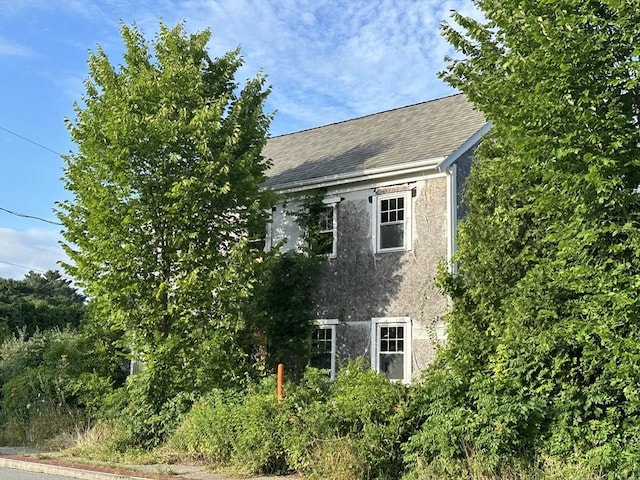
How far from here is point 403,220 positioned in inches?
656

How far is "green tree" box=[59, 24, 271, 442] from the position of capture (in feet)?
46.7

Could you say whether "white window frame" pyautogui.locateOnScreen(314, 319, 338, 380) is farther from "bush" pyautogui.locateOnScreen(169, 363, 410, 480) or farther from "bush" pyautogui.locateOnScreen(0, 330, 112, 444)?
"bush" pyautogui.locateOnScreen(0, 330, 112, 444)

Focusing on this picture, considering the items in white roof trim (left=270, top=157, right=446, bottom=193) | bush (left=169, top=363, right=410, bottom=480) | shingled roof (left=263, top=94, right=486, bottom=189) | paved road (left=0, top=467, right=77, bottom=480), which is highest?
shingled roof (left=263, top=94, right=486, bottom=189)

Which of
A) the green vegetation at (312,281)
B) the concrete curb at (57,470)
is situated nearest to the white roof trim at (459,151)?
the green vegetation at (312,281)

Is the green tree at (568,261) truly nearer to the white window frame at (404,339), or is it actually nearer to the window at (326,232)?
the white window frame at (404,339)

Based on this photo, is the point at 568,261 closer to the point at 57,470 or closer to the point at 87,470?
the point at 87,470

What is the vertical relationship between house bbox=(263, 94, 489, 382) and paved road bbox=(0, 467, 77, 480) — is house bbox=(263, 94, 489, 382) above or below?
above

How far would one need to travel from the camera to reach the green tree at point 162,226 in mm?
14227

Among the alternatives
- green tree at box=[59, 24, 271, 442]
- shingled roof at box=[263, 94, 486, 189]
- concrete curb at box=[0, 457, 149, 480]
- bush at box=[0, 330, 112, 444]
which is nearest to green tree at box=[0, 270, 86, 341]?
bush at box=[0, 330, 112, 444]

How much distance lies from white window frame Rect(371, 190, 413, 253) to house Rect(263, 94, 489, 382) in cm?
2

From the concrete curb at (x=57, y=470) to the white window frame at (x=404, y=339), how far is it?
6905mm

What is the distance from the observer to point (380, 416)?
10562mm

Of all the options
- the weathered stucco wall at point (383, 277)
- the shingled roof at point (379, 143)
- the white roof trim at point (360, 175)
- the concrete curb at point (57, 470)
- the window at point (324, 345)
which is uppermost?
the shingled roof at point (379, 143)

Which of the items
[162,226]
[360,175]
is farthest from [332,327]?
[162,226]
